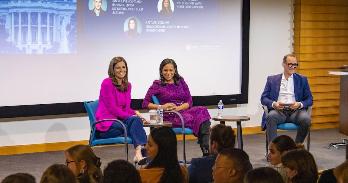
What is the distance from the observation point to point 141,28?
791 centimetres

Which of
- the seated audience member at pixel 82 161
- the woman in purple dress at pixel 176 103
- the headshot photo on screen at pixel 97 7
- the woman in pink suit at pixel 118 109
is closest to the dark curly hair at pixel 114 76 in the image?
the woman in pink suit at pixel 118 109

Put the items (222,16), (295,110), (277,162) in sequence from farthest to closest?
(222,16) → (295,110) → (277,162)

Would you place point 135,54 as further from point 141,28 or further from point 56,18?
point 56,18

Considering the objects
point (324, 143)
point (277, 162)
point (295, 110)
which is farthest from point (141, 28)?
point (277, 162)

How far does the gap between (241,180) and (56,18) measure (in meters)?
4.62

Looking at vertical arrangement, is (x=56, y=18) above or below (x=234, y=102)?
above

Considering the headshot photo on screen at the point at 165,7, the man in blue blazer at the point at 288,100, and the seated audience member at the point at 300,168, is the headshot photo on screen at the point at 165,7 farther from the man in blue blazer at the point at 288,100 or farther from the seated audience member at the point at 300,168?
the seated audience member at the point at 300,168

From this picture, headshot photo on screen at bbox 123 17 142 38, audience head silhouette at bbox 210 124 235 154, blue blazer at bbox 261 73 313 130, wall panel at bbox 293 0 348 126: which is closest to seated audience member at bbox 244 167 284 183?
audience head silhouette at bbox 210 124 235 154

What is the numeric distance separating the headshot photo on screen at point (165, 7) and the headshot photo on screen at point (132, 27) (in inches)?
13.6

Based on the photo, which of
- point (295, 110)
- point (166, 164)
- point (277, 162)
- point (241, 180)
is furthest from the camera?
point (295, 110)

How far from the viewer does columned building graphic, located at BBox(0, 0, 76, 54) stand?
7078 millimetres

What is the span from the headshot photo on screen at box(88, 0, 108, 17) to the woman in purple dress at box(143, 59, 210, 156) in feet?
4.41

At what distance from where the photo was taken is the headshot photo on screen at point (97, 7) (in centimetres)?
756

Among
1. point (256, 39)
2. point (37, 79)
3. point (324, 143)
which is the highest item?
point (256, 39)
